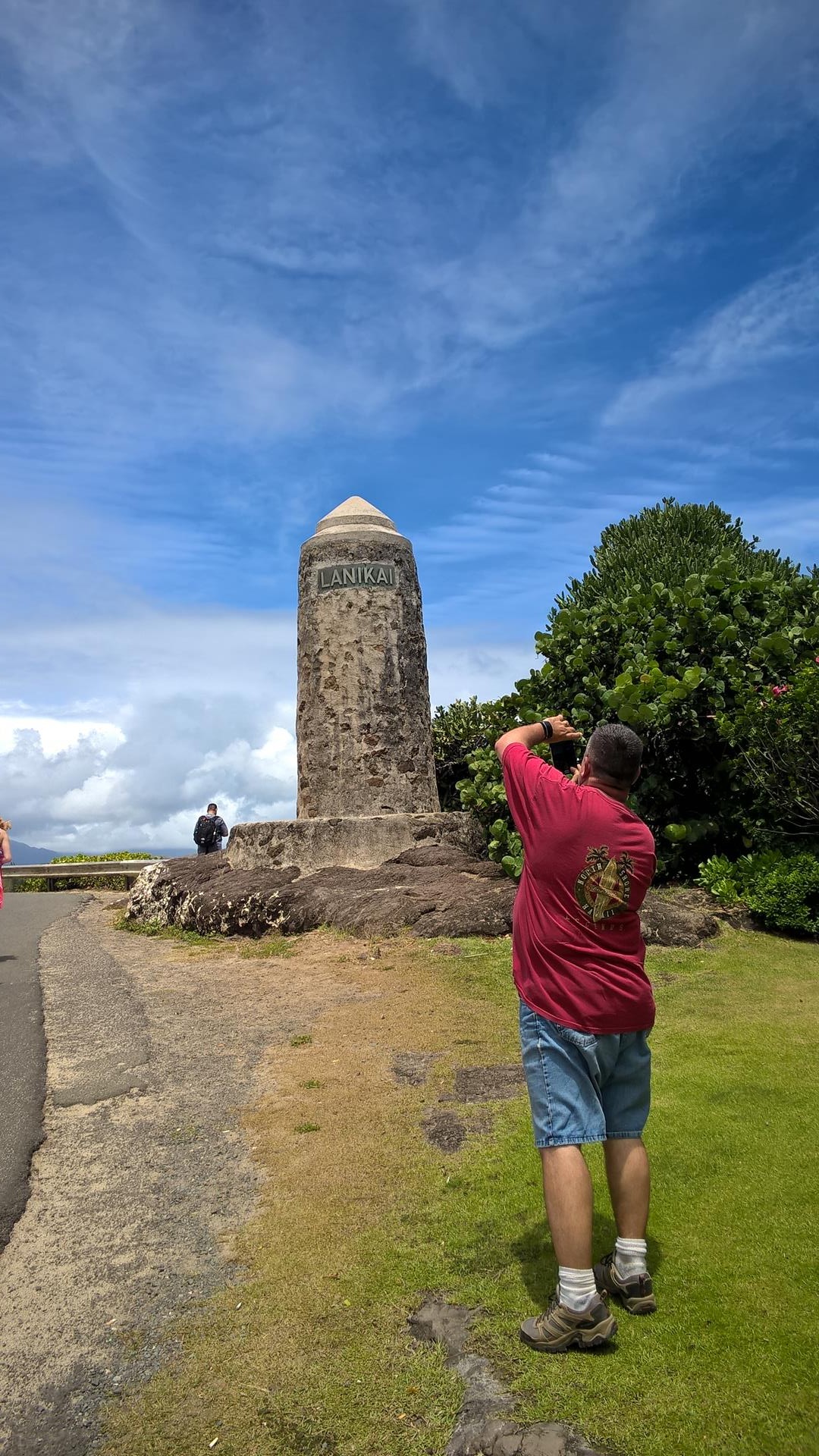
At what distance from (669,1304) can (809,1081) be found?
2.10m

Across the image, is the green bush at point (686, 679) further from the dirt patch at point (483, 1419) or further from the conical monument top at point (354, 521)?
the dirt patch at point (483, 1419)

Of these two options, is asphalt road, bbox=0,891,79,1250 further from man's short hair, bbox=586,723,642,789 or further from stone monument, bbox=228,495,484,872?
man's short hair, bbox=586,723,642,789

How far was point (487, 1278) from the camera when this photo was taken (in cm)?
327

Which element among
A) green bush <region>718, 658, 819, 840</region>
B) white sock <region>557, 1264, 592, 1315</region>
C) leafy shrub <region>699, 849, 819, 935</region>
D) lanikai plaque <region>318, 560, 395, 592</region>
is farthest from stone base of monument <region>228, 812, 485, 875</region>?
white sock <region>557, 1264, 592, 1315</region>

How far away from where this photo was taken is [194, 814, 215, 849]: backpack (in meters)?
18.7

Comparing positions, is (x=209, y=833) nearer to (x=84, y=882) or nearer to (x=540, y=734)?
(x=84, y=882)

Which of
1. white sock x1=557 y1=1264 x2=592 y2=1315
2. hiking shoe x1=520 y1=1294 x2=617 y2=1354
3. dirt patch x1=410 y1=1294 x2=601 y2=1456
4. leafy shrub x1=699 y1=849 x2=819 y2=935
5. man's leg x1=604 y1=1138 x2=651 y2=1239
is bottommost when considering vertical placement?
dirt patch x1=410 y1=1294 x2=601 y2=1456

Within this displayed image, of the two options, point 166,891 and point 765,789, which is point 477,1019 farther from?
point 166,891

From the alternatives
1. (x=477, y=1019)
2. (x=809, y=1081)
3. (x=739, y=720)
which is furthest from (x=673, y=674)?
(x=809, y=1081)

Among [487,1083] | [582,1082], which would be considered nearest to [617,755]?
[582,1082]

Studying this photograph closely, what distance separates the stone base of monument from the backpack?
7670 mm

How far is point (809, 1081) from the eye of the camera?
480 cm

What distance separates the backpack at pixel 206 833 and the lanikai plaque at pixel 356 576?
Result: 841 cm

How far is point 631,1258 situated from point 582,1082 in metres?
0.53
